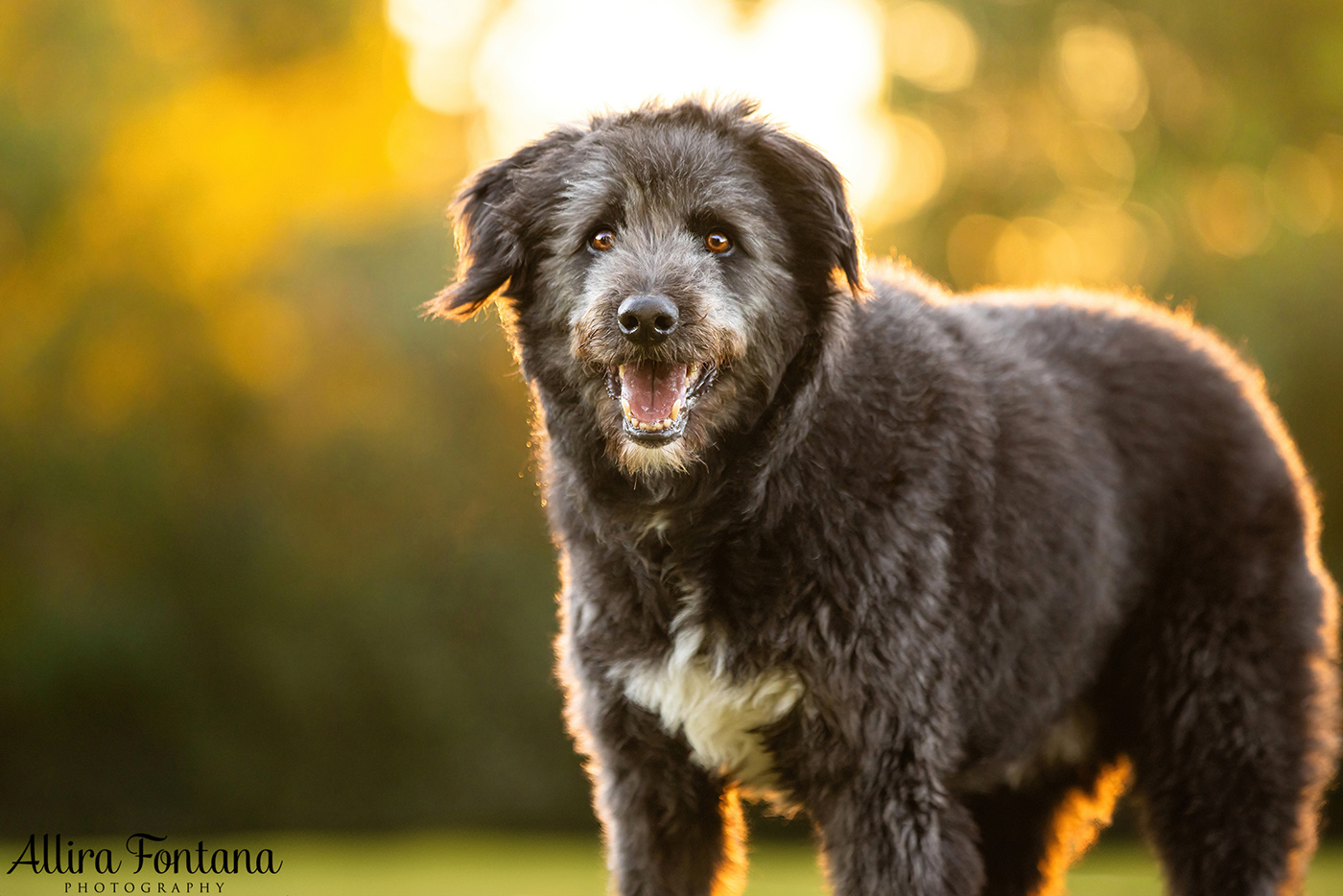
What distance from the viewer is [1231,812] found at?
484 cm

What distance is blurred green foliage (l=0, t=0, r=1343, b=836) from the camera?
1411 cm

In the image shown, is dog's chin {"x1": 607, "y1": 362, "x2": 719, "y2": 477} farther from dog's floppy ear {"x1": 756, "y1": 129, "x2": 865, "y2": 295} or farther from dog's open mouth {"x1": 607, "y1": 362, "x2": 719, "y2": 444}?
dog's floppy ear {"x1": 756, "y1": 129, "x2": 865, "y2": 295}

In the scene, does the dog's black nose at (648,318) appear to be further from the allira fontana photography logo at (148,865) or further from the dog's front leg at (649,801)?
the allira fontana photography logo at (148,865)

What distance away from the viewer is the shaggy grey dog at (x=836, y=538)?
402cm

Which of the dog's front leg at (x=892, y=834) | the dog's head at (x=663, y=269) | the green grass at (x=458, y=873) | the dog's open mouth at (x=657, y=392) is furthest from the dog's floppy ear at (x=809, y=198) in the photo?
the green grass at (x=458, y=873)

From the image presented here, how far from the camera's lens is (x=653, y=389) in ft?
13.3

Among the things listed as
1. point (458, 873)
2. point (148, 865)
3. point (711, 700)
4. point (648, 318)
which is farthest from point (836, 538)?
point (458, 873)

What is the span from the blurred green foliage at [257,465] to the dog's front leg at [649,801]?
10.1 metres

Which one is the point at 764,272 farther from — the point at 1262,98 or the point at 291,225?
the point at 1262,98

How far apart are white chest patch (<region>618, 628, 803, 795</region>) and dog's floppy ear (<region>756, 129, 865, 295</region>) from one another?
125 centimetres

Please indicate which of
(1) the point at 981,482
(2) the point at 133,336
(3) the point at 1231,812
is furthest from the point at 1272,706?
(2) the point at 133,336

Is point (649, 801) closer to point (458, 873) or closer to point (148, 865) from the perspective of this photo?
point (148, 865)

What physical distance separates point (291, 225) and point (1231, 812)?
12.2 meters

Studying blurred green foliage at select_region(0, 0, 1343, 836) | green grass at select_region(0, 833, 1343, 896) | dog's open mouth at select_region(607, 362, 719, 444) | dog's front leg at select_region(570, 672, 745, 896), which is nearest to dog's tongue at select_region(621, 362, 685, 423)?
dog's open mouth at select_region(607, 362, 719, 444)
